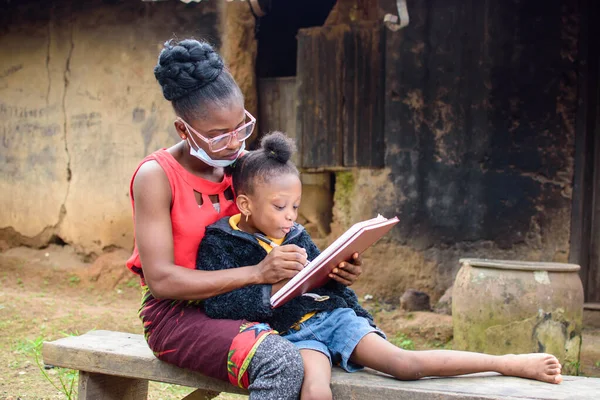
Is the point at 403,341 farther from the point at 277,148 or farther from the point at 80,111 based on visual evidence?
the point at 80,111

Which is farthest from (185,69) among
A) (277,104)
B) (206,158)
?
(277,104)

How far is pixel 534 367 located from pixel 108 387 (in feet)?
5.67

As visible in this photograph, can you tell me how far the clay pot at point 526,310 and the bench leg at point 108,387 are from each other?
88.7 inches

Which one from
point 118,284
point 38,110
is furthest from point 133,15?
point 118,284

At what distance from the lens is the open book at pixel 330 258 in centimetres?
226

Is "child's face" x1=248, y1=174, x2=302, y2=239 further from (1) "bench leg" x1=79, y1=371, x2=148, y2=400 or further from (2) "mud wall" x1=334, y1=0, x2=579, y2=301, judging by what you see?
(2) "mud wall" x1=334, y1=0, x2=579, y2=301

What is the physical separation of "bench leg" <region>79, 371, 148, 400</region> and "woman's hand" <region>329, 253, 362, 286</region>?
115 centimetres

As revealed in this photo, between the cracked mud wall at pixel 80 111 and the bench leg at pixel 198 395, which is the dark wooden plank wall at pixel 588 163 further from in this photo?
the bench leg at pixel 198 395

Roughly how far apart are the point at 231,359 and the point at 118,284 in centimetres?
458

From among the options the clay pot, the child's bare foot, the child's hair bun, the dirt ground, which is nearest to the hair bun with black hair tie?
the child's hair bun

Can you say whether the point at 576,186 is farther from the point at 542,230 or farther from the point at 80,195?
the point at 80,195

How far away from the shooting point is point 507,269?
4.41 m

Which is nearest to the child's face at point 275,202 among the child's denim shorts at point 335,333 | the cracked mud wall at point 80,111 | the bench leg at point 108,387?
the child's denim shorts at point 335,333

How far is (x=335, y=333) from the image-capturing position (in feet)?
8.18
